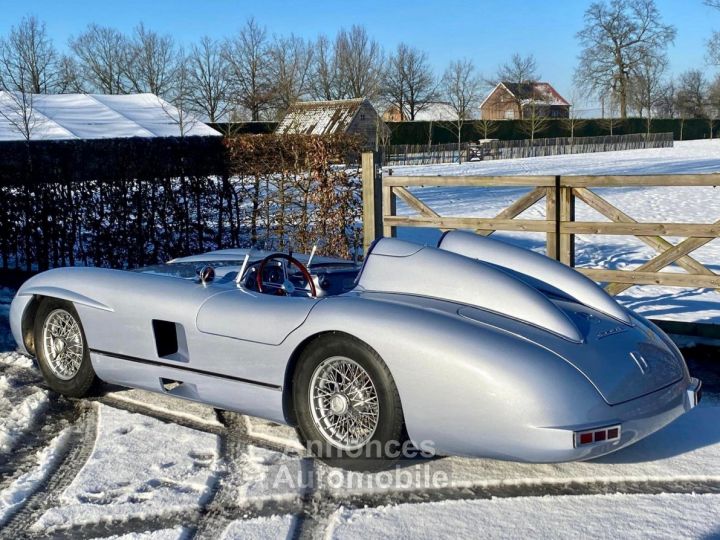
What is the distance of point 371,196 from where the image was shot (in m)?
8.88

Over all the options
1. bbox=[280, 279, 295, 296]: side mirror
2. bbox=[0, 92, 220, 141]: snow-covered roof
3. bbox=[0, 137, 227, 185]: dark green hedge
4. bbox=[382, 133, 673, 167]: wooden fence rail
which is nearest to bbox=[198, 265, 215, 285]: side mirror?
bbox=[280, 279, 295, 296]: side mirror

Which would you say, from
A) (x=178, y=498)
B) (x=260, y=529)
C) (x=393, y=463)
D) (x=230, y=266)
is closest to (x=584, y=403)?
(x=393, y=463)

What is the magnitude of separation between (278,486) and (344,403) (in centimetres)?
50

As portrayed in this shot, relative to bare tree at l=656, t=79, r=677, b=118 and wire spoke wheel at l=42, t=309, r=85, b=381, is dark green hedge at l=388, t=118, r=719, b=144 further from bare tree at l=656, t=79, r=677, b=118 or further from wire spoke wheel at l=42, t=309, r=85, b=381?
wire spoke wheel at l=42, t=309, r=85, b=381

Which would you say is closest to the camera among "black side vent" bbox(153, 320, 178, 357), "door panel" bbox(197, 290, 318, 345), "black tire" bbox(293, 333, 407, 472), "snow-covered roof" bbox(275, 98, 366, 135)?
"black tire" bbox(293, 333, 407, 472)

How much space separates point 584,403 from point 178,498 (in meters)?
1.87

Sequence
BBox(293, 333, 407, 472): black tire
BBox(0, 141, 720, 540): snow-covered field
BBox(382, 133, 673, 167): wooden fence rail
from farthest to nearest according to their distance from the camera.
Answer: BBox(382, 133, 673, 167): wooden fence rail, BBox(293, 333, 407, 472): black tire, BBox(0, 141, 720, 540): snow-covered field

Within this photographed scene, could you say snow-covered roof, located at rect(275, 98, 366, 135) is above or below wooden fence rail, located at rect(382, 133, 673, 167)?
above

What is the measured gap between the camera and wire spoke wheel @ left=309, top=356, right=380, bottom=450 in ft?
13.5

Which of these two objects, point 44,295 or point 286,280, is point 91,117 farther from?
point 286,280

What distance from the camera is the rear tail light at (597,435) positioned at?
364cm

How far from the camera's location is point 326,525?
3629 millimetres

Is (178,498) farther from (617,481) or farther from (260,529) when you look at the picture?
(617,481)

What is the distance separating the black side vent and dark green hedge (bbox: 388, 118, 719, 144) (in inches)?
2261
